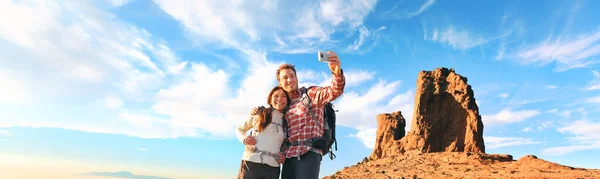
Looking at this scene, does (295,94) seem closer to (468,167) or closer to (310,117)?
(310,117)

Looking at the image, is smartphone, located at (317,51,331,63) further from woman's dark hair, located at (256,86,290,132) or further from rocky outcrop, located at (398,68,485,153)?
rocky outcrop, located at (398,68,485,153)

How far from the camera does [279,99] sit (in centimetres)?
513

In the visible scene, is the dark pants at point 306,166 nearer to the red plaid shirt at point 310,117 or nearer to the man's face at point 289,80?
the red plaid shirt at point 310,117

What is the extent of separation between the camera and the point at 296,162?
4875mm

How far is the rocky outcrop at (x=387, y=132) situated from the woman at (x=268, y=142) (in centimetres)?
4634

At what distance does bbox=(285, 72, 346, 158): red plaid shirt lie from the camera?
4777 millimetres

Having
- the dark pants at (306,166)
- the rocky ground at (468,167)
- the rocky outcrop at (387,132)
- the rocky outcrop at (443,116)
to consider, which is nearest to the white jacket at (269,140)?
the dark pants at (306,166)

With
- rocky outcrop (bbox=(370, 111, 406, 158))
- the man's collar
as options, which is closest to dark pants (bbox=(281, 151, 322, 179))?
the man's collar

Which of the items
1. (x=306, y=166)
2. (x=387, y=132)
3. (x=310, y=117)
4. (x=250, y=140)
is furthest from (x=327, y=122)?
(x=387, y=132)

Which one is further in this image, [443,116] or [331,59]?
[443,116]

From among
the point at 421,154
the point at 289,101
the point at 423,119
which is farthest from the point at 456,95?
the point at 289,101

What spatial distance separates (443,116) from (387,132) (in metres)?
8.53

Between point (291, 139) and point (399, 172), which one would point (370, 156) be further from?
point (291, 139)

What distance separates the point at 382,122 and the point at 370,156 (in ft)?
17.2
